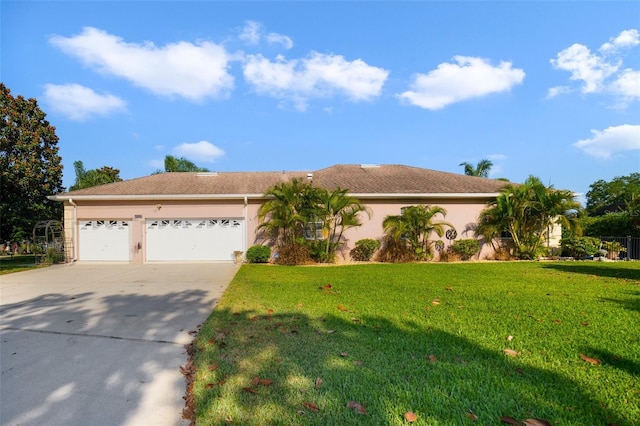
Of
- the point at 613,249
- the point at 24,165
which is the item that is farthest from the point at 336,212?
the point at 24,165

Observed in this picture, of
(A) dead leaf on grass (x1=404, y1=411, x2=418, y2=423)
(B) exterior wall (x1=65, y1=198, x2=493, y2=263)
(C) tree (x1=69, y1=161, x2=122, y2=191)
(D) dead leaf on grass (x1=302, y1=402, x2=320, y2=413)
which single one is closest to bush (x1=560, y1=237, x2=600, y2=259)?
(B) exterior wall (x1=65, y1=198, x2=493, y2=263)

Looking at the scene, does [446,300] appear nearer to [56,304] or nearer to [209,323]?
[209,323]

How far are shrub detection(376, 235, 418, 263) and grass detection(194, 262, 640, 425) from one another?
7.18 metres

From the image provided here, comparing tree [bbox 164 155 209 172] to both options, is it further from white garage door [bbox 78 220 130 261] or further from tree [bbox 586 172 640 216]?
tree [bbox 586 172 640 216]

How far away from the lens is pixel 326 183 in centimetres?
1634

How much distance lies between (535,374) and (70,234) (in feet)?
57.4

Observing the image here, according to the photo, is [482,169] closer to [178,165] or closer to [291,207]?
[291,207]

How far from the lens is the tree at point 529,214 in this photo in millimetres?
13359

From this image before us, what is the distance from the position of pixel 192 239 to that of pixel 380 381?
13282mm

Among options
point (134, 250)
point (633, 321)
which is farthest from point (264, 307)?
point (134, 250)

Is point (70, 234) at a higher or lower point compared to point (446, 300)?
higher

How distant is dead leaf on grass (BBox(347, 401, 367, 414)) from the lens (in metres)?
2.47

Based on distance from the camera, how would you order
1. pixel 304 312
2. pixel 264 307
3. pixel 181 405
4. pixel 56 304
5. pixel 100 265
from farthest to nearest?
pixel 100 265 < pixel 56 304 < pixel 264 307 < pixel 304 312 < pixel 181 405

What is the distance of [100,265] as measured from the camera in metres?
13.7
